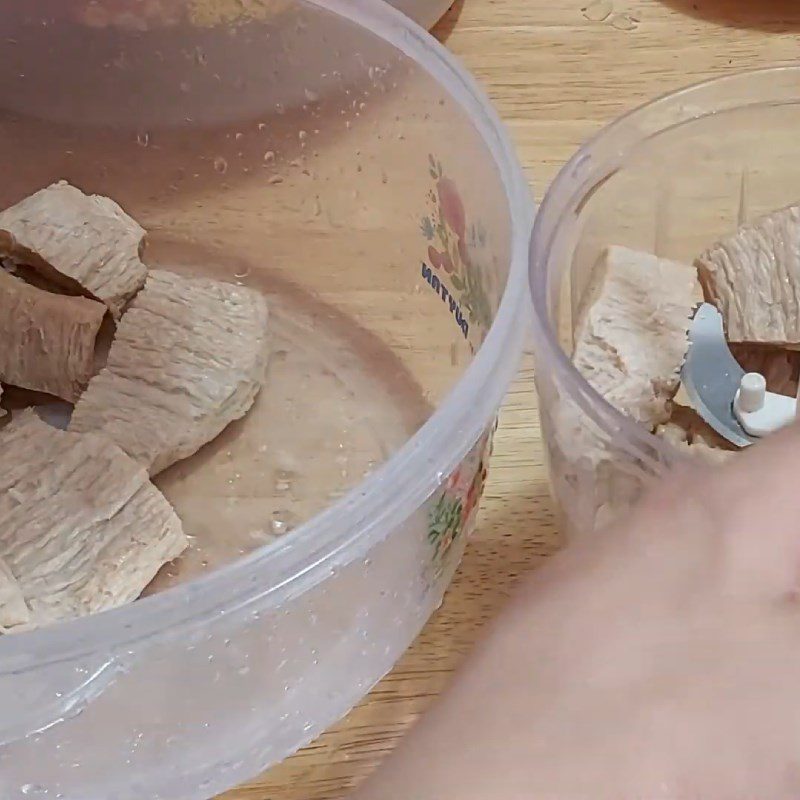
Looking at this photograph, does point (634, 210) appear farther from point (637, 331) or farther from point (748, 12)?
point (748, 12)

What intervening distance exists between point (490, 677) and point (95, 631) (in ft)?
0.41

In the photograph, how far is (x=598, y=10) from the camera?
76cm

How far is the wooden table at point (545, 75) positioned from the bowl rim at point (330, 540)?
0.40ft

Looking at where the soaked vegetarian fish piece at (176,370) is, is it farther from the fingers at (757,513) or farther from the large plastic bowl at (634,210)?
the fingers at (757,513)

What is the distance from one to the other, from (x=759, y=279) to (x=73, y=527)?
1.20 ft

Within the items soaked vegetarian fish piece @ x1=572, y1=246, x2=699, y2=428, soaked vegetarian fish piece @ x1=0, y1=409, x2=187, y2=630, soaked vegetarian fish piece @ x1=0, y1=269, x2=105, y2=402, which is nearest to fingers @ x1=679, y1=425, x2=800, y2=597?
soaked vegetarian fish piece @ x1=572, y1=246, x2=699, y2=428

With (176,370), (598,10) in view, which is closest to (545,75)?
(598,10)

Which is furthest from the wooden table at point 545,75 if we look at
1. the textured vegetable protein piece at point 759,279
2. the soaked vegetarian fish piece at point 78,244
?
the soaked vegetarian fish piece at point 78,244

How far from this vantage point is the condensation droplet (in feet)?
2.46

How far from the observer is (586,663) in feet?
1.09

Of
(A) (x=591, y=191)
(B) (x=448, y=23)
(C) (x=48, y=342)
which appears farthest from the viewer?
(B) (x=448, y=23)

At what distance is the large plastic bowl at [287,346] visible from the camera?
0.38 m

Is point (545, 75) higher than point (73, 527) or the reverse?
higher

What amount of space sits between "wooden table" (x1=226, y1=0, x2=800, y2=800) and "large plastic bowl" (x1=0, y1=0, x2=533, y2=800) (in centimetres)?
4
